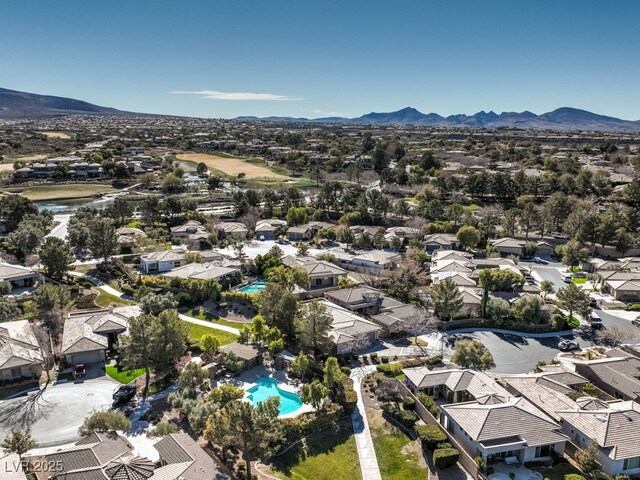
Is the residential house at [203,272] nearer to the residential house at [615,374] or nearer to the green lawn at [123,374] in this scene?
the green lawn at [123,374]

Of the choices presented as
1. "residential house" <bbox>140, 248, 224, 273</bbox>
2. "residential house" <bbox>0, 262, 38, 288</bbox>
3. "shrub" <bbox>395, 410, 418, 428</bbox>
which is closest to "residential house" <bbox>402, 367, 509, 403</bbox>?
"shrub" <bbox>395, 410, 418, 428</bbox>

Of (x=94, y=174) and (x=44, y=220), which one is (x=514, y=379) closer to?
(x=44, y=220)

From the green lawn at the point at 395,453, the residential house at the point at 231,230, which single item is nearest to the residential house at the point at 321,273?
the residential house at the point at 231,230

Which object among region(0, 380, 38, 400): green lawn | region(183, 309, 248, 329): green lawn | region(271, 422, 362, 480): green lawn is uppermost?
region(183, 309, 248, 329): green lawn

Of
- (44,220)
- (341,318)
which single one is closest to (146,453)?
(341,318)

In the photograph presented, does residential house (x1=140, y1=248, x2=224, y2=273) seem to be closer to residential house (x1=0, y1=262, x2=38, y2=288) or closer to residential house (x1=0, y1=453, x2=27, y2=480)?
residential house (x1=0, y1=262, x2=38, y2=288)
